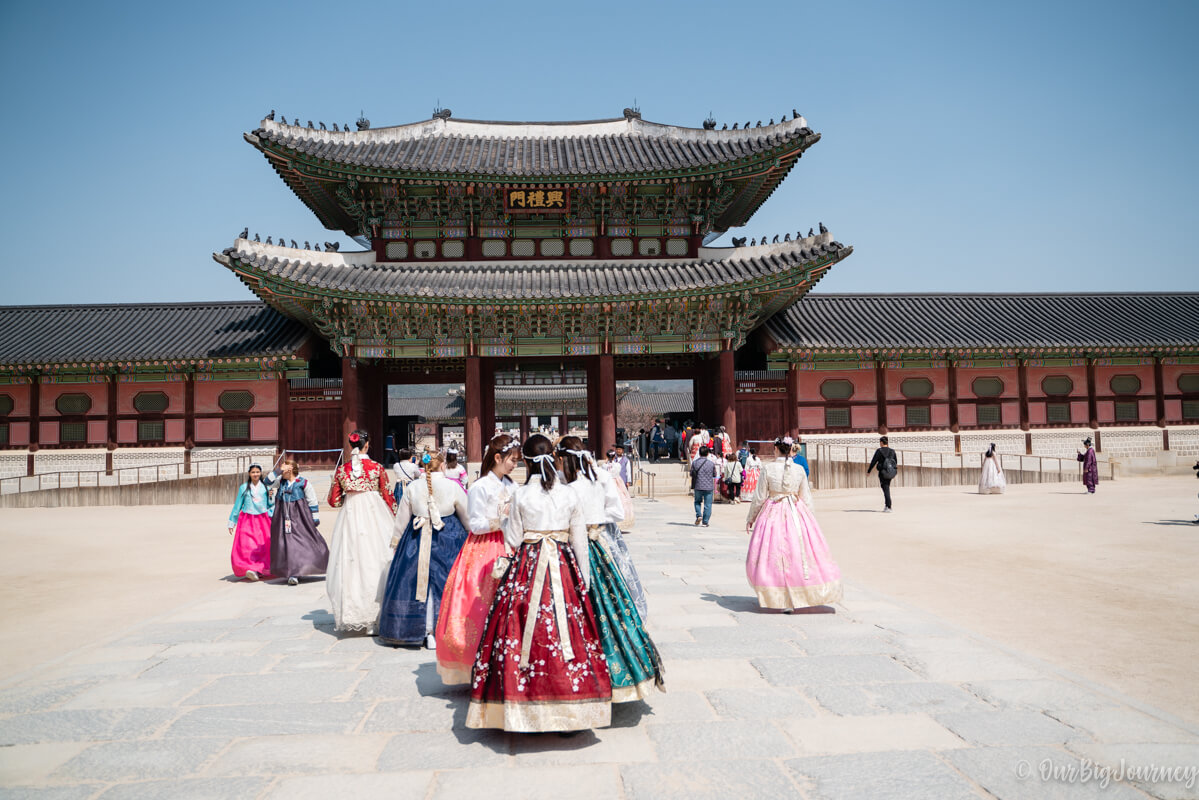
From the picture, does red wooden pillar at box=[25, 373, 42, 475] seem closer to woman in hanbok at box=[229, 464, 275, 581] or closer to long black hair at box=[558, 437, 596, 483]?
woman in hanbok at box=[229, 464, 275, 581]

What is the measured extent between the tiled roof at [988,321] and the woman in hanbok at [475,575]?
17202 millimetres

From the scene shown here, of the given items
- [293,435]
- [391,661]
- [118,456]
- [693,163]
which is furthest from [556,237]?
[391,661]

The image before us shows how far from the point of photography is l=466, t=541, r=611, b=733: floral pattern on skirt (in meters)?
3.93

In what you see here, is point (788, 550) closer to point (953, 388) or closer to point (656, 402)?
point (953, 388)

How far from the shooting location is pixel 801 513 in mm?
7062

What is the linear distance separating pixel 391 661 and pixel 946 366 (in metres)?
20.8

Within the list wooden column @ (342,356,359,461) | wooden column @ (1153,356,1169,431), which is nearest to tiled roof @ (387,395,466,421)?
wooden column @ (342,356,359,461)

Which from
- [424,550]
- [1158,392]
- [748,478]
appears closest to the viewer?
[424,550]

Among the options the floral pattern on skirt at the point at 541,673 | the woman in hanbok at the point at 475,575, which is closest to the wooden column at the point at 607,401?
the woman in hanbok at the point at 475,575

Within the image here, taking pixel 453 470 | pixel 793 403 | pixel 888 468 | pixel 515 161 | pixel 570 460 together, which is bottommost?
pixel 888 468

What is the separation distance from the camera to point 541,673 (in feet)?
13.0

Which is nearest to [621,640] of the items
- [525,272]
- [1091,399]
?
[525,272]

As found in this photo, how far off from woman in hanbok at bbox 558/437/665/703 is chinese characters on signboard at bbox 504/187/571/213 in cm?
1717

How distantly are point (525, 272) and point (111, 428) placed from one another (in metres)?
12.3
